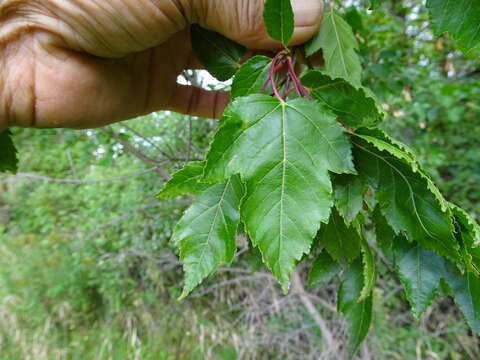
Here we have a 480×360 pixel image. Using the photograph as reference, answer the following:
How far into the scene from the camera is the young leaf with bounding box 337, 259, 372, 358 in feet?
2.54

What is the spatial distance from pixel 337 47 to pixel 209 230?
0.56 meters

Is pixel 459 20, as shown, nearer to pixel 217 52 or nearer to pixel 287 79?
pixel 287 79

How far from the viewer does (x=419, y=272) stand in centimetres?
65

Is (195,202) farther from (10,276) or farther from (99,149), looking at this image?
(10,276)

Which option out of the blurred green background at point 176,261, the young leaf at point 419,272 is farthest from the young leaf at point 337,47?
the blurred green background at point 176,261

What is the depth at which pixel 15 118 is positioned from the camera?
1138 mm

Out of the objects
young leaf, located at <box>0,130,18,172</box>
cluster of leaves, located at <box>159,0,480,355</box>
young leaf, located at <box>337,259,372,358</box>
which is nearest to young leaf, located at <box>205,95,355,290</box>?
cluster of leaves, located at <box>159,0,480,355</box>

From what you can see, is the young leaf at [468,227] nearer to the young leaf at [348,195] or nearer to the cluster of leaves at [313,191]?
the cluster of leaves at [313,191]

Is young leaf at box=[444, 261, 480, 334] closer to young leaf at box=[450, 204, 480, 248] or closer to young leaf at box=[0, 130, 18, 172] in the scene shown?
young leaf at box=[450, 204, 480, 248]

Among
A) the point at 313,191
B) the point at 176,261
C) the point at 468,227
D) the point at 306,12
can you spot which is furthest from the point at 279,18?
the point at 176,261

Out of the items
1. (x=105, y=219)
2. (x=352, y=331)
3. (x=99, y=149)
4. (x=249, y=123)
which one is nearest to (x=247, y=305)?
(x=105, y=219)

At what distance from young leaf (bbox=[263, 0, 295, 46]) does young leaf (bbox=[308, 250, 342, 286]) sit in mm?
477

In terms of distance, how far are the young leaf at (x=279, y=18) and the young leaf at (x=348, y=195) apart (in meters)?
0.29

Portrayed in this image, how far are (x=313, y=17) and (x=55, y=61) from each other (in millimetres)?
762
